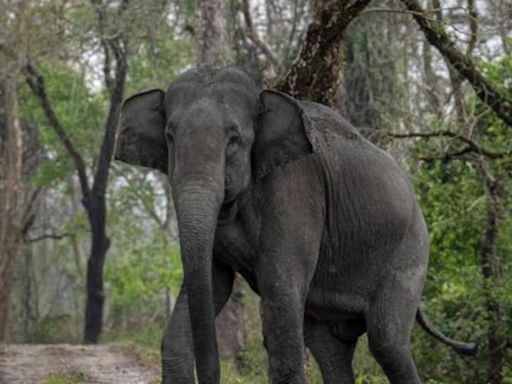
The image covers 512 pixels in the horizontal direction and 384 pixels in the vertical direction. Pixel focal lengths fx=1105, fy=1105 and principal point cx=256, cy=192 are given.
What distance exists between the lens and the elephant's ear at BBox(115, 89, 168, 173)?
6227 mm

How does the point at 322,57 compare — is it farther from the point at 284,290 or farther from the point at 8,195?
the point at 8,195

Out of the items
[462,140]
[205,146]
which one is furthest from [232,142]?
[462,140]

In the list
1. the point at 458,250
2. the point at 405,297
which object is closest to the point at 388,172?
the point at 405,297

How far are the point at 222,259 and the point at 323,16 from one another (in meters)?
3.52

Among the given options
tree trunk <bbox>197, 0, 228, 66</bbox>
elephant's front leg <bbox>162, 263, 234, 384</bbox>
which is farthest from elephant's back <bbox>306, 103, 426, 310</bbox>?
tree trunk <bbox>197, 0, 228, 66</bbox>

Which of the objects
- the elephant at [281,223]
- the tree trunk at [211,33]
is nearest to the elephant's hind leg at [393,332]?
the elephant at [281,223]

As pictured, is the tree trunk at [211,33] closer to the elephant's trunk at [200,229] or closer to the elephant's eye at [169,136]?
the elephant's eye at [169,136]

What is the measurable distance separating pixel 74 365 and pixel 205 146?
38.8 feet

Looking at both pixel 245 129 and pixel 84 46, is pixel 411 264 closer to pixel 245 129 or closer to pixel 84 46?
pixel 245 129

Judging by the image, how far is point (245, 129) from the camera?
5.96m

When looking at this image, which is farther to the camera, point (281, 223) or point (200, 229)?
point (281, 223)

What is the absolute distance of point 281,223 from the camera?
20.0ft

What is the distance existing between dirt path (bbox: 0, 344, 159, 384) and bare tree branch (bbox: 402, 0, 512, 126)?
203 inches

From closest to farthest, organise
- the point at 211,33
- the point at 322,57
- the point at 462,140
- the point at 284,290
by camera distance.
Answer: the point at 284,290
the point at 322,57
the point at 462,140
the point at 211,33
